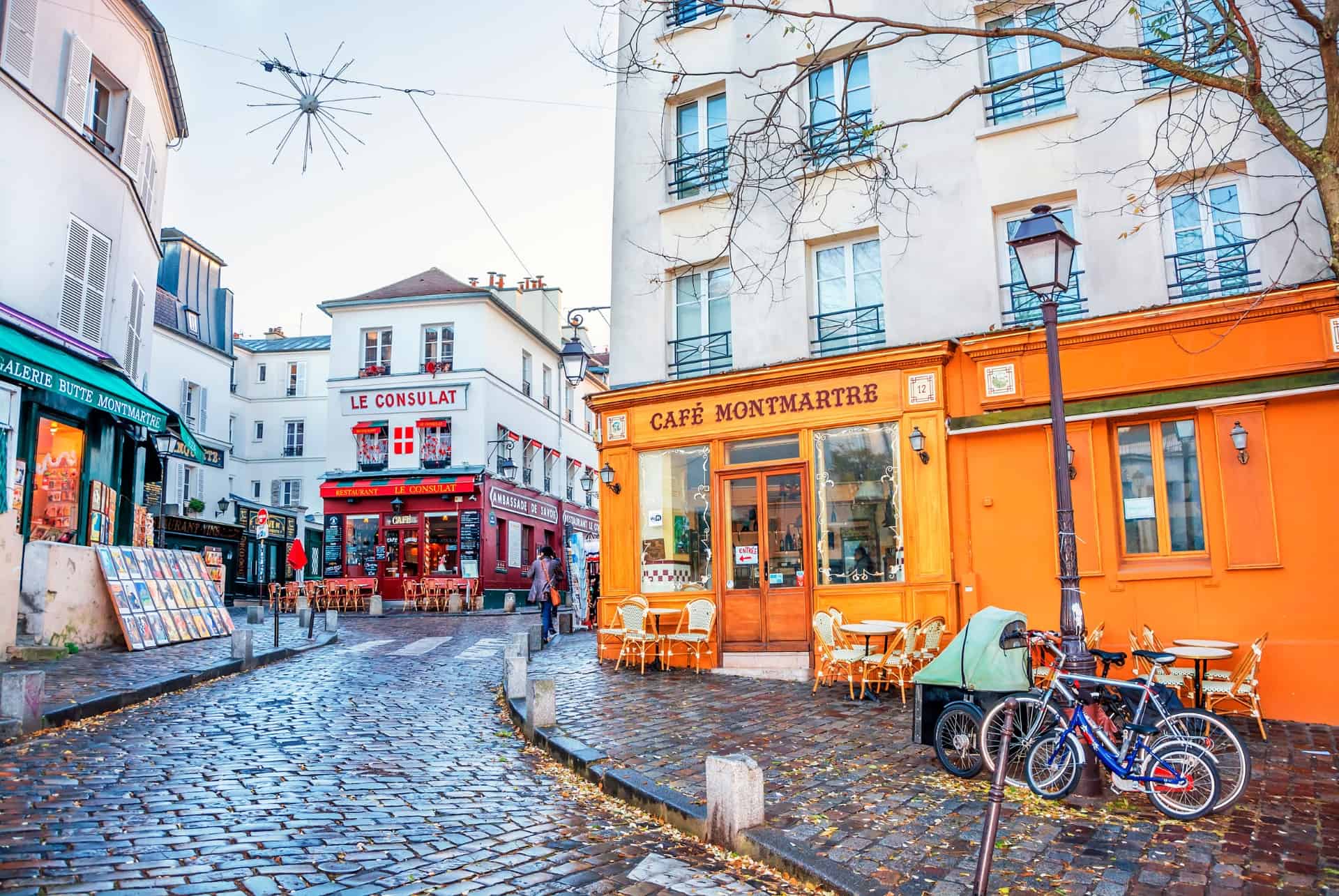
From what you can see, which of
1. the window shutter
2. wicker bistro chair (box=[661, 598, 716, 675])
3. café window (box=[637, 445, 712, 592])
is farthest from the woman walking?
the window shutter

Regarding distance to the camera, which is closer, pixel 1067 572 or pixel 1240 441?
pixel 1067 572

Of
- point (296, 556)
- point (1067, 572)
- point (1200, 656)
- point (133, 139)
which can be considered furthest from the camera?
point (296, 556)

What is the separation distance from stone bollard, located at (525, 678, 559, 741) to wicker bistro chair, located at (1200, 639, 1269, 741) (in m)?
5.86

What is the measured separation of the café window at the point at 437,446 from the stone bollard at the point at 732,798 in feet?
92.2

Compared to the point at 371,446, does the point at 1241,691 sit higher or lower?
lower

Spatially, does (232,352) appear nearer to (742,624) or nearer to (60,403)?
(60,403)

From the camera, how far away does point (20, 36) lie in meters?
13.5

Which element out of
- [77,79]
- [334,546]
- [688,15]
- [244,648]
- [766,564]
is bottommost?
[244,648]

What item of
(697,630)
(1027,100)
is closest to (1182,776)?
(697,630)

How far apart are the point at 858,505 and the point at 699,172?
5530 mm

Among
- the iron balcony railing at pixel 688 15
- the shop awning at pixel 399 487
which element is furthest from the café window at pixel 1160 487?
the shop awning at pixel 399 487

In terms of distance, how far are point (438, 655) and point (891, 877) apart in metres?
11.6

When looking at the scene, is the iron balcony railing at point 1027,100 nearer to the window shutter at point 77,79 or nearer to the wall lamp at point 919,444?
the wall lamp at point 919,444

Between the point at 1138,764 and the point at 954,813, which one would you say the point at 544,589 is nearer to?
the point at 954,813
